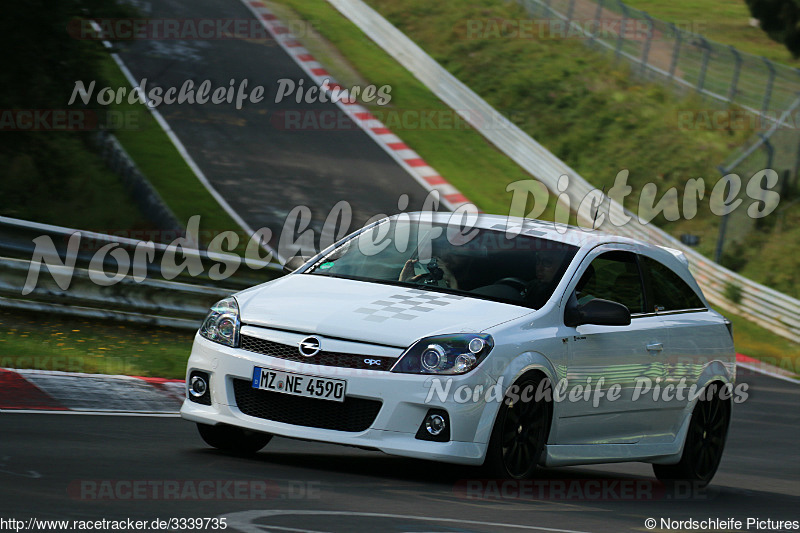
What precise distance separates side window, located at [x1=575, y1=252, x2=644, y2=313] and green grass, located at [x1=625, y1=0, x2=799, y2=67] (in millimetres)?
42227

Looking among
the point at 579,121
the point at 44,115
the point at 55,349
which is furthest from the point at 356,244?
the point at 579,121

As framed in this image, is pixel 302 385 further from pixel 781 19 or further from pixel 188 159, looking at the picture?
pixel 781 19

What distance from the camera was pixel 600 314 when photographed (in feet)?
24.5

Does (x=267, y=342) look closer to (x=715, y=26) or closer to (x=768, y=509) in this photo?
(x=768, y=509)

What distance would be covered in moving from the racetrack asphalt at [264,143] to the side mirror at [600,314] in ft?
45.2

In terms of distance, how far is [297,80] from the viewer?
30.1 meters

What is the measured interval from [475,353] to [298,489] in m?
1.19

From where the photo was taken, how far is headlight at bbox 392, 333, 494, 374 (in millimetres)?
6770

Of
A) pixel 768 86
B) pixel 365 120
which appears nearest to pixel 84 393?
pixel 365 120

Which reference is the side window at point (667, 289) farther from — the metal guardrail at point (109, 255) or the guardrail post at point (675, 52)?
the guardrail post at point (675, 52)

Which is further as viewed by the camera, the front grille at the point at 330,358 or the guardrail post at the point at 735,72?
the guardrail post at the point at 735,72

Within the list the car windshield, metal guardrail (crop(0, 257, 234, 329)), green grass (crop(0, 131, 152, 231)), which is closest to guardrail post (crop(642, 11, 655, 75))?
green grass (crop(0, 131, 152, 231))

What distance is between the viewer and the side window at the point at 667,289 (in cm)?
866

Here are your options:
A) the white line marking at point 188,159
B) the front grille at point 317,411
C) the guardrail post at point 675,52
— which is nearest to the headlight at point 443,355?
the front grille at point 317,411
